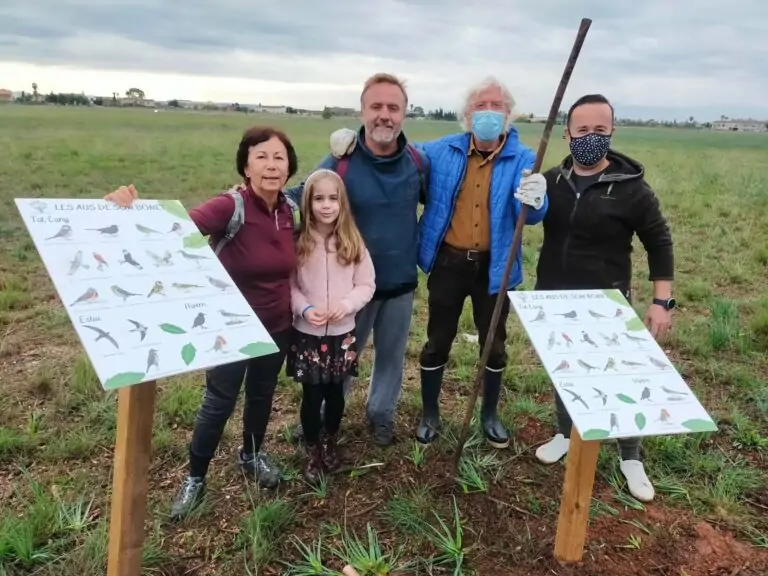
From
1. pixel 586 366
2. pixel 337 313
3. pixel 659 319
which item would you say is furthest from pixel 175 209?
pixel 659 319

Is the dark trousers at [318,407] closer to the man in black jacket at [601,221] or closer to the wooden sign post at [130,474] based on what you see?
the wooden sign post at [130,474]

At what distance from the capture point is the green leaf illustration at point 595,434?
2.35 m

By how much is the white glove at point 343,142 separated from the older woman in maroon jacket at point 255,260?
28 cm

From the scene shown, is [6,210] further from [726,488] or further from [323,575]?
[726,488]

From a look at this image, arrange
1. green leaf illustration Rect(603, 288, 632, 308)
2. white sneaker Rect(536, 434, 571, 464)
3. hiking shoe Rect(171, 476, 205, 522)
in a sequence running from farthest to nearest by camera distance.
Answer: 1. white sneaker Rect(536, 434, 571, 464)
2. hiking shoe Rect(171, 476, 205, 522)
3. green leaf illustration Rect(603, 288, 632, 308)

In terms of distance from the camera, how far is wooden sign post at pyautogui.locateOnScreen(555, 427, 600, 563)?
8.75ft

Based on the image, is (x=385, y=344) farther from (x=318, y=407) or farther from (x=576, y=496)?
(x=576, y=496)

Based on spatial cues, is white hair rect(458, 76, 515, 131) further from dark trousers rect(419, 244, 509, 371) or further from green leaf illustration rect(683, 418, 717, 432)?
green leaf illustration rect(683, 418, 717, 432)

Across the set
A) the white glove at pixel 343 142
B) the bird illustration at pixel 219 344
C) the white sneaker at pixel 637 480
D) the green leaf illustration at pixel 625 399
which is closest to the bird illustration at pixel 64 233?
the bird illustration at pixel 219 344

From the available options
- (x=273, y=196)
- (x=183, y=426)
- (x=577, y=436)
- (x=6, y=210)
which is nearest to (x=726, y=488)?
(x=577, y=436)

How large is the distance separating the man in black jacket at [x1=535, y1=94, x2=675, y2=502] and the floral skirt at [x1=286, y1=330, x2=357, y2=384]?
1271 millimetres

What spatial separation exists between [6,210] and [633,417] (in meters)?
11.3

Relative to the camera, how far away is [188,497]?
334 centimetres

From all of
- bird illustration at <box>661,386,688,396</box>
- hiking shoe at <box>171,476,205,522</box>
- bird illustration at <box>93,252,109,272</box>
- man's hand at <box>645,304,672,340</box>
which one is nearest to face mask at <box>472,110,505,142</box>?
man's hand at <box>645,304,672,340</box>
